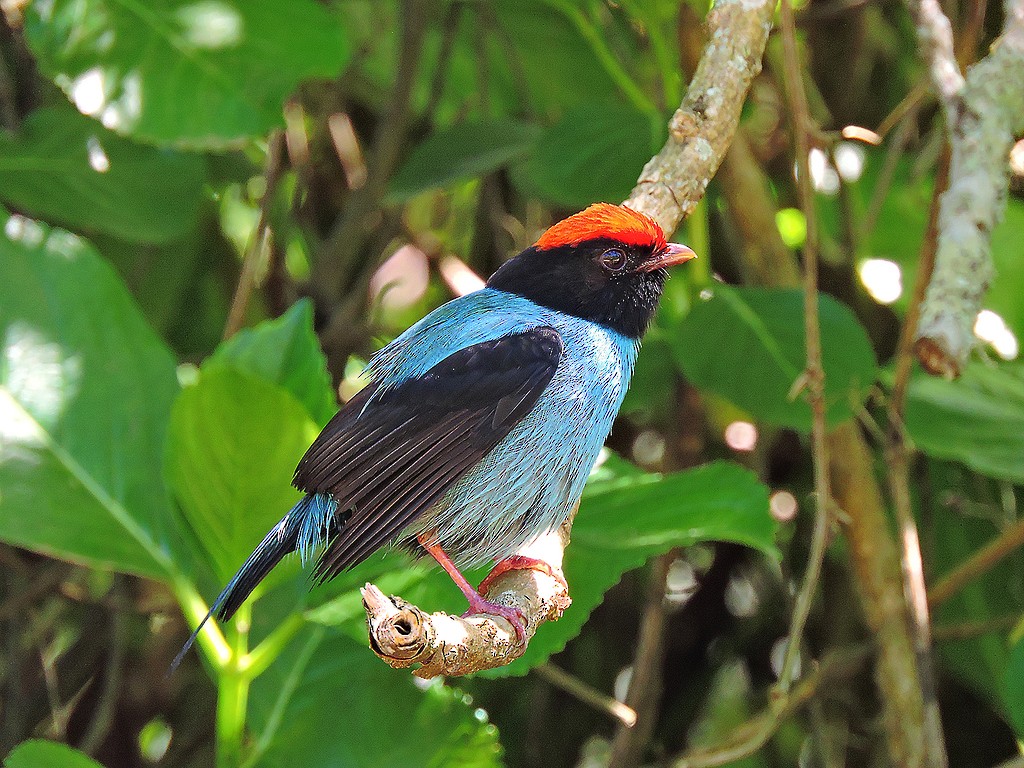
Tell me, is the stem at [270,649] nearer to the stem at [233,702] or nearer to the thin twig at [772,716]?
the stem at [233,702]

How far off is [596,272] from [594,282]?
27mm

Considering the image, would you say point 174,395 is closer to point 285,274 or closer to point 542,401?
point 542,401

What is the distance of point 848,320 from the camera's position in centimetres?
321

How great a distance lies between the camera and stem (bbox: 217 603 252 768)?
8.71ft

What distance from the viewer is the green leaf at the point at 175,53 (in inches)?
131

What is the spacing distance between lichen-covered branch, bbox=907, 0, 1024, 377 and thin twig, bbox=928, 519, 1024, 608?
4.37ft

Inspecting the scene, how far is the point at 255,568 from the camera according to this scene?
2.55m

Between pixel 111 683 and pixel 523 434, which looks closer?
pixel 523 434

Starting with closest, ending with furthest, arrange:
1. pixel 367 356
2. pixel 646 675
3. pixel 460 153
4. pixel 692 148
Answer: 1. pixel 692 148
2. pixel 646 675
3. pixel 460 153
4. pixel 367 356

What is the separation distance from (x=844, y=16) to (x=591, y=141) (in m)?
1.50

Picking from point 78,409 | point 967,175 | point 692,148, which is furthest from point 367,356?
point 967,175

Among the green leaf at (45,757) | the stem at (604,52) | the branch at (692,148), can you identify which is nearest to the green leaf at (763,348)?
the branch at (692,148)

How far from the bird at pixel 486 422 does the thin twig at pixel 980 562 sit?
1219 millimetres

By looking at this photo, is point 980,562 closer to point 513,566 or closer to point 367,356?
point 513,566
